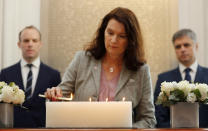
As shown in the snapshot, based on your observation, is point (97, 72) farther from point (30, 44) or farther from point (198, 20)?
point (198, 20)

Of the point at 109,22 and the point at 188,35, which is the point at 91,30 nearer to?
the point at 188,35

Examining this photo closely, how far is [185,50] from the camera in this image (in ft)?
13.8

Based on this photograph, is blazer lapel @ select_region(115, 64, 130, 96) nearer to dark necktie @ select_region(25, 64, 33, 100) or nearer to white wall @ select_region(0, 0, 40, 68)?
dark necktie @ select_region(25, 64, 33, 100)

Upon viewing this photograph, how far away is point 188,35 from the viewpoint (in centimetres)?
424

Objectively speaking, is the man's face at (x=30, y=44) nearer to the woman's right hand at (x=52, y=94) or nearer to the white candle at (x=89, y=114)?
the woman's right hand at (x=52, y=94)

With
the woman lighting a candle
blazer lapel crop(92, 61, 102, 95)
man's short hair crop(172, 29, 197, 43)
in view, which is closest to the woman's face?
the woman lighting a candle

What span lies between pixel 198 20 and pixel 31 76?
1.78m

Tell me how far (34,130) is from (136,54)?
1229mm

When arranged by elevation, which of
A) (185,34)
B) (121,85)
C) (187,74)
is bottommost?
(121,85)

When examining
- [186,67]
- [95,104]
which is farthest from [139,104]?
[186,67]

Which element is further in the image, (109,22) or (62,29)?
(62,29)

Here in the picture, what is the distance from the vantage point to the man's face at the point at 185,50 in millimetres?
4195

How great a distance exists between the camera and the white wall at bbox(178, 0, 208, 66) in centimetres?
441

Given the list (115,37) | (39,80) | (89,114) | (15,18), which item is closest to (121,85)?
(115,37)
